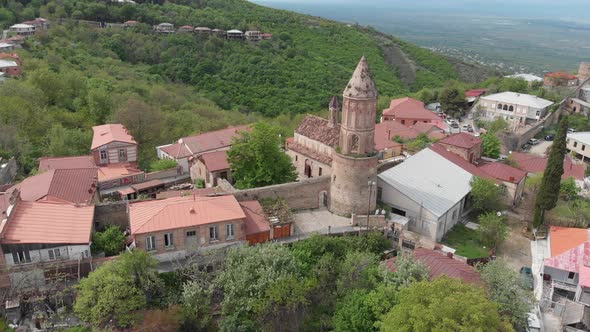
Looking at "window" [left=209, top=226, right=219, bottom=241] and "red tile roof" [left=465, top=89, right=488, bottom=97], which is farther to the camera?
"red tile roof" [left=465, top=89, right=488, bottom=97]

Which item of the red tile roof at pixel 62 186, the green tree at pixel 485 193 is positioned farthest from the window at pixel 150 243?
the green tree at pixel 485 193

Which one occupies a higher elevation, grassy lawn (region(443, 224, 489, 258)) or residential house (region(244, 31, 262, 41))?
residential house (region(244, 31, 262, 41))

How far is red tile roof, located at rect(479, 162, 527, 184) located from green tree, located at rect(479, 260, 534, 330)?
55.0 feet

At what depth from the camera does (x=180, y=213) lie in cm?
2736

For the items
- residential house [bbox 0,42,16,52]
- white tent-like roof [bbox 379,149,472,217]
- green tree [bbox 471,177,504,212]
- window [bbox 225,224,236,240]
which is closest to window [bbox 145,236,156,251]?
window [bbox 225,224,236,240]

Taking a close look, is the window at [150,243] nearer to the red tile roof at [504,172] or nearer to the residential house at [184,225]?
the residential house at [184,225]

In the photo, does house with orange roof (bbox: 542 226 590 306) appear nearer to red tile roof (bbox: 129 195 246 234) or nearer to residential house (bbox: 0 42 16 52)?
red tile roof (bbox: 129 195 246 234)

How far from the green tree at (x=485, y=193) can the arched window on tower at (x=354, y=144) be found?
1114cm

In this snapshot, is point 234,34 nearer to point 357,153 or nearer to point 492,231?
point 357,153

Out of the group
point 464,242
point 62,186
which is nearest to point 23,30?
point 62,186

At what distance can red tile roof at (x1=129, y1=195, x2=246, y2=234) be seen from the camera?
1040 inches

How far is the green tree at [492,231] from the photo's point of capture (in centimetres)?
3272

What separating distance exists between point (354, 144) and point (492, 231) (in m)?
11.8

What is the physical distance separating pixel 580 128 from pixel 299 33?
225ft
